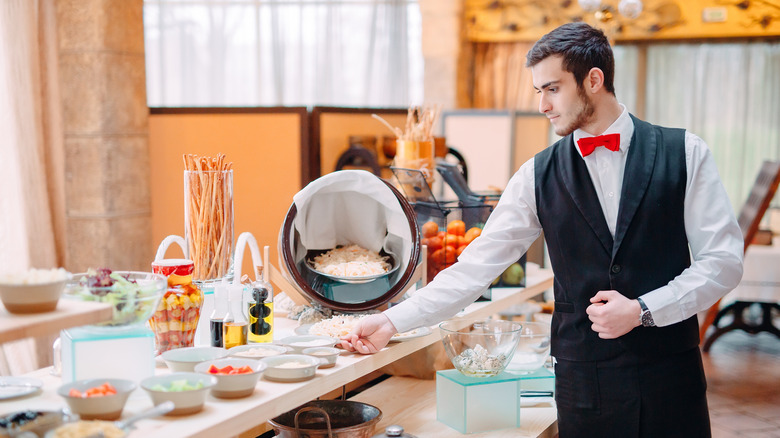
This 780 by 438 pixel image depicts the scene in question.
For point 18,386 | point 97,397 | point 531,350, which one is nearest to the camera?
point 97,397

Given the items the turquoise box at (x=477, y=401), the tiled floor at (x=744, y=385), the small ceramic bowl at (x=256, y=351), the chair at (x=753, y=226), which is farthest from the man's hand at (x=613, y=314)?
the chair at (x=753, y=226)

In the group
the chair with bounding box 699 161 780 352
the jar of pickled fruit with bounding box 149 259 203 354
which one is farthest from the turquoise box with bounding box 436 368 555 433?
the chair with bounding box 699 161 780 352

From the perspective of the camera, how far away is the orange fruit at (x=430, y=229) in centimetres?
266

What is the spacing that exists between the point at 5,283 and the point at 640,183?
1.42 meters

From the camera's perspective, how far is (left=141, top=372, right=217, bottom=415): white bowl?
1470 mm

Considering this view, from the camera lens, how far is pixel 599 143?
1984 millimetres

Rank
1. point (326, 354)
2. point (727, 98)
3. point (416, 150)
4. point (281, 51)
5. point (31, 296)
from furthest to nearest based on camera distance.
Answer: point (281, 51) → point (727, 98) → point (416, 150) → point (326, 354) → point (31, 296)

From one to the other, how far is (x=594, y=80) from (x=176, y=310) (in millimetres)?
1181

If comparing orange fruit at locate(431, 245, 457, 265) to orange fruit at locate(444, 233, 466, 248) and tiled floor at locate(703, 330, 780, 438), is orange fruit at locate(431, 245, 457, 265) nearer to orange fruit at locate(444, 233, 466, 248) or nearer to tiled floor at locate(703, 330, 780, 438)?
orange fruit at locate(444, 233, 466, 248)

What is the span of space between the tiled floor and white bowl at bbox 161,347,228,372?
337 cm

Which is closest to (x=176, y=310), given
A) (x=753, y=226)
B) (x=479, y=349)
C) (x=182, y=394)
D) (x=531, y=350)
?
(x=182, y=394)

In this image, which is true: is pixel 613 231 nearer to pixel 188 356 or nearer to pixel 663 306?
pixel 663 306

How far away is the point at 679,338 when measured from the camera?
1.97m

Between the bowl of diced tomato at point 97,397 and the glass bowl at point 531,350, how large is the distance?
1.52 m
